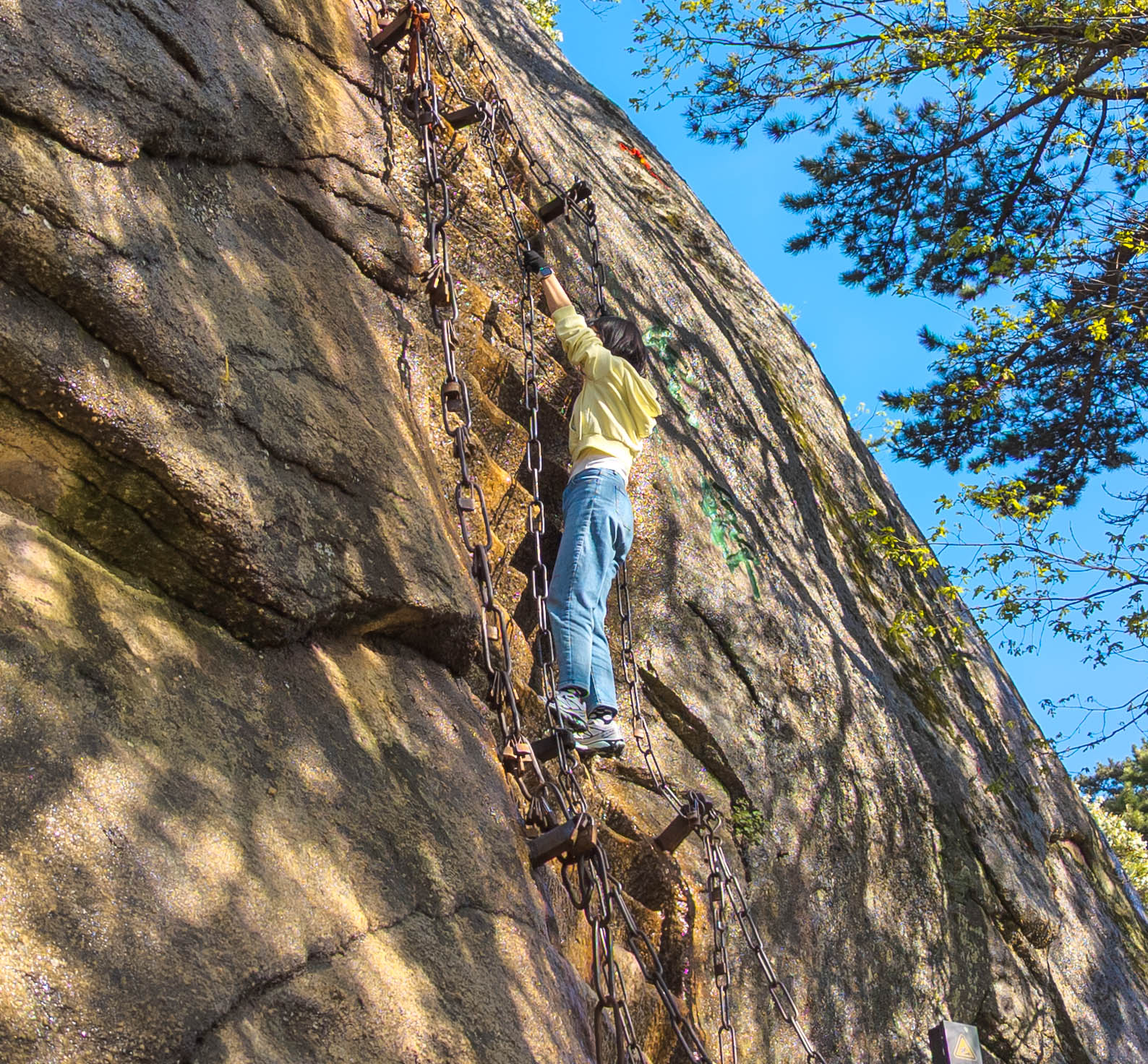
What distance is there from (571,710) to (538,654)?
0.37 metres

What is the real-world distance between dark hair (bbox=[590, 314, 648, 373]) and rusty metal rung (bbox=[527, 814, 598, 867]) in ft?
8.70

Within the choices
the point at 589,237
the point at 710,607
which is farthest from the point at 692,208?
the point at 710,607

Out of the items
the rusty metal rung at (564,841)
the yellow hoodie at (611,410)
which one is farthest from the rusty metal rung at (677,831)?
the yellow hoodie at (611,410)

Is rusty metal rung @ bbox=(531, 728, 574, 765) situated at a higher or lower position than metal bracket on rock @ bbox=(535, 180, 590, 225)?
lower

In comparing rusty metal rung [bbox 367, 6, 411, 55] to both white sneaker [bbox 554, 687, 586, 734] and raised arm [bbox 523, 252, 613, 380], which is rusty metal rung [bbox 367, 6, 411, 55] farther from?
white sneaker [bbox 554, 687, 586, 734]

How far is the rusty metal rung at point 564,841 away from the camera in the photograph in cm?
323

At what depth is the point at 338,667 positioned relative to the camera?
299cm

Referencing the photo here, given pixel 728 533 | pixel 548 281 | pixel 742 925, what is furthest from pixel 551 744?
pixel 548 281

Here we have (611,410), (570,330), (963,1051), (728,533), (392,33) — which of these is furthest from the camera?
(728,533)

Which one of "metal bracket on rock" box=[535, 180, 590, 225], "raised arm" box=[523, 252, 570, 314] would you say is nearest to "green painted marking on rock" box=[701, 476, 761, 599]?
"raised arm" box=[523, 252, 570, 314]

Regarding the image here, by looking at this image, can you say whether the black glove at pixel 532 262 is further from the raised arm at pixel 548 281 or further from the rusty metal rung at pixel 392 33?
the rusty metal rung at pixel 392 33

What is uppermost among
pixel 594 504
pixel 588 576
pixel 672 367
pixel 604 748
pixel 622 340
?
pixel 672 367

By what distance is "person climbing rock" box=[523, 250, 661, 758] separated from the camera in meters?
4.20

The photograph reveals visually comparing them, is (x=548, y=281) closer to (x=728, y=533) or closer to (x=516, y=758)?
(x=728, y=533)
